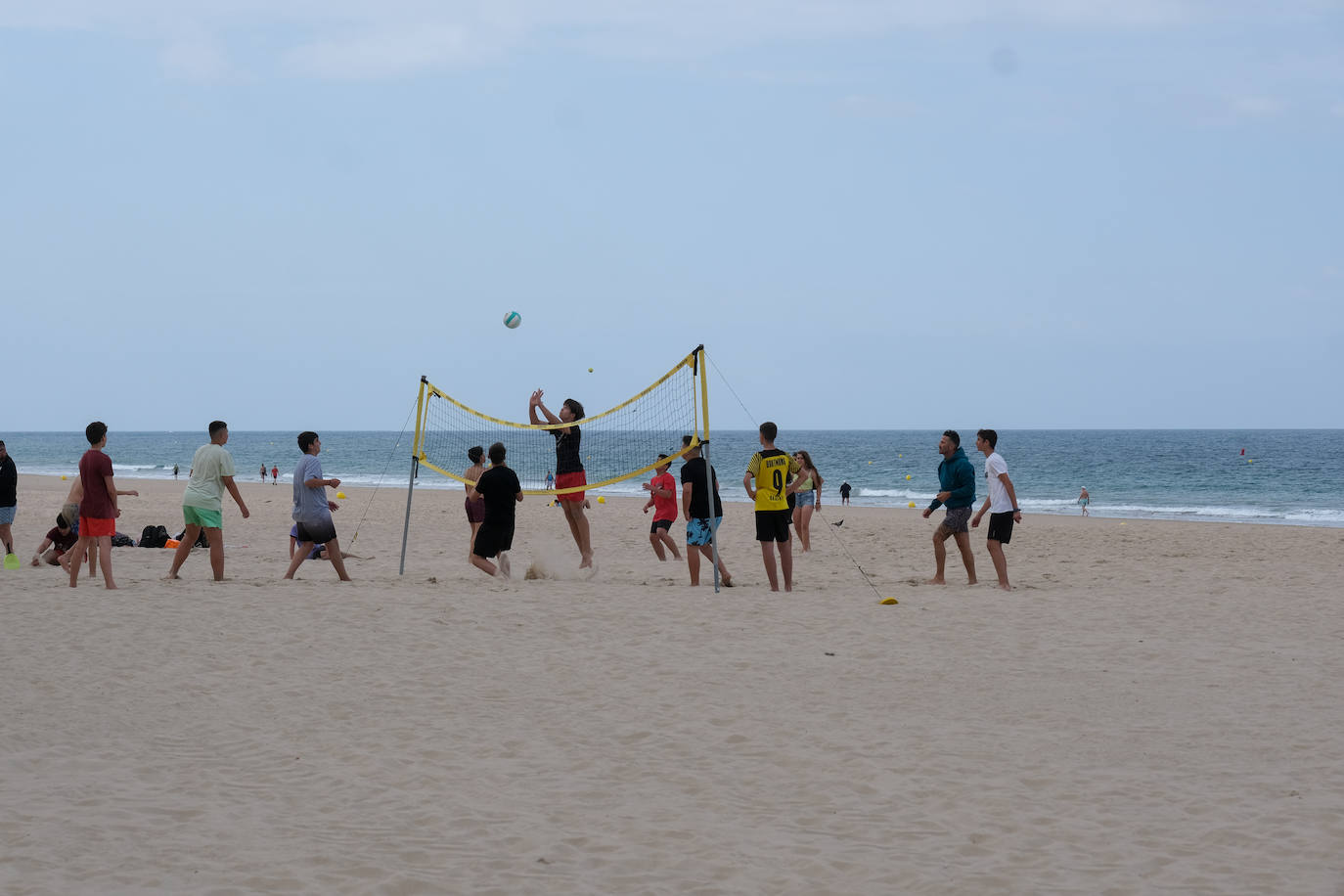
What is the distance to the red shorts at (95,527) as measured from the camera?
875 cm

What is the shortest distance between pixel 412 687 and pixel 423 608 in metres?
2.30

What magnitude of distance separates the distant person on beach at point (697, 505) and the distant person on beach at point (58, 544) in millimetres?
5957

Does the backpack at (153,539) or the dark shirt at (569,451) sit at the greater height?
the dark shirt at (569,451)

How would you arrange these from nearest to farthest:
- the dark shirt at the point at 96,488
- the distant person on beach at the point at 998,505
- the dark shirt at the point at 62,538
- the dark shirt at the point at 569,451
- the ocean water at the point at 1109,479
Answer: the dark shirt at the point at 96,488 < the distant person on beach at the point at 998,505 < the dark shirt at the point at 569,451 < the dark shirt at the point at 62,538 < the ocean water at the point at 1109,479

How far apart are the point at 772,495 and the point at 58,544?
23.3ft

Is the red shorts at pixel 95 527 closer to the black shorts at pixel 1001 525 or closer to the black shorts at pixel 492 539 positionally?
the black shorts at pixel 492 539

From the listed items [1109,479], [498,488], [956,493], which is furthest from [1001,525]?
[1109,479]

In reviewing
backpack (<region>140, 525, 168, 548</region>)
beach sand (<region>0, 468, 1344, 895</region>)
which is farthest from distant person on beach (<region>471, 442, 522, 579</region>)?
backpack (<region>140, 525, 168, 548</region>)

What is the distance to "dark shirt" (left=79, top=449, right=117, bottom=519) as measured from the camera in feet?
28.2

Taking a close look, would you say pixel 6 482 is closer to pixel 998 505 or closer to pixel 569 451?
pixel 569 451

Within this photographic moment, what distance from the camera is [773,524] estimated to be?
925cm

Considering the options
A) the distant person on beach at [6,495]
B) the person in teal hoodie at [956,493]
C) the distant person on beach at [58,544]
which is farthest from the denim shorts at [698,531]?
the distant person on beach at [6,495]

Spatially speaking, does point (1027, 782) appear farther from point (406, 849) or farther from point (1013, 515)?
point (1013, 515)

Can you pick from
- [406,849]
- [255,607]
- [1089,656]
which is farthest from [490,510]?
[406,849]
